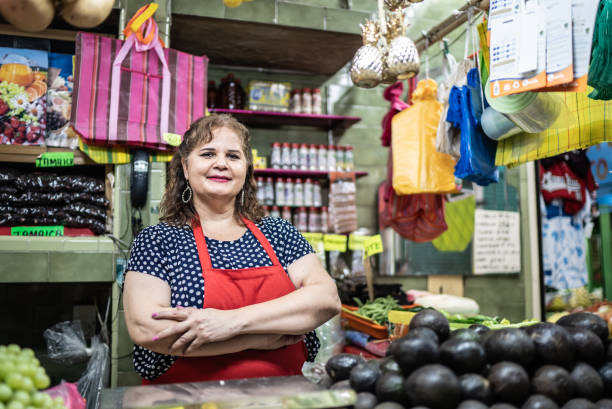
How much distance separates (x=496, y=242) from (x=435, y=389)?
3960 mm

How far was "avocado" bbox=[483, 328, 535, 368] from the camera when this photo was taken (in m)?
1.04

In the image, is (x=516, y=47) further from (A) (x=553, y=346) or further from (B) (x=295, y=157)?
(B) (x=295, y=157)

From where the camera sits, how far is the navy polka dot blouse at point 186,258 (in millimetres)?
1595

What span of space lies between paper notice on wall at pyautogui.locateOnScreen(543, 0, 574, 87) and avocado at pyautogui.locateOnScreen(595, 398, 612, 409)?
825mm

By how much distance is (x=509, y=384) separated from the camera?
0.98m

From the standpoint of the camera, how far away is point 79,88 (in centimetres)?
272

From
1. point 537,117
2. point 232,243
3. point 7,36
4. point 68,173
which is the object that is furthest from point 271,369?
point 7,36

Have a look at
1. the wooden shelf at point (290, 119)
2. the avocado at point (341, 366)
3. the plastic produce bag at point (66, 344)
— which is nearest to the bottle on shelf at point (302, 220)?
the wooden shelf at point (290, 119)

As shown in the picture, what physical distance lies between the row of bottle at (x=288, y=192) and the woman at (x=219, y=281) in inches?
72.3

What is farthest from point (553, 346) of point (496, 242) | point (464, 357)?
point (496, 242)

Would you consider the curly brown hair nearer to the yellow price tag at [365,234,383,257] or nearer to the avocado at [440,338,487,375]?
the avocado at [440,338,487,375]

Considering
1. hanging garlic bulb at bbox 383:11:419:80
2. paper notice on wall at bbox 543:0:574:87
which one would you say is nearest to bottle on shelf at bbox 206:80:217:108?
hanging garlic bulb at bbox 383:11:419:80

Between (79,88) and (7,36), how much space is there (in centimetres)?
60

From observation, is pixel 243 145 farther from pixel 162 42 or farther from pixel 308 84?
pixel 308 84
